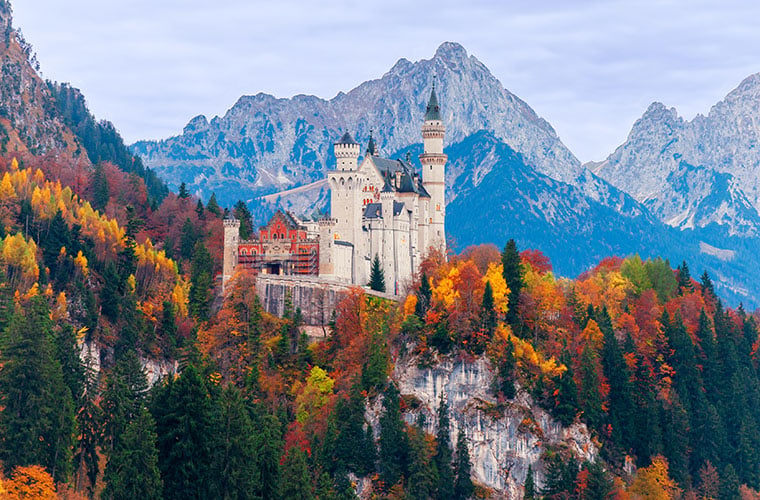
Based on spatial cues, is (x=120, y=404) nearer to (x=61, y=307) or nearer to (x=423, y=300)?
(x=61, y=307)

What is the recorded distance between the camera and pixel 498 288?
106250 mm

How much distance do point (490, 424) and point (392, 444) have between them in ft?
34.3

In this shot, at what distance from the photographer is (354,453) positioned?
99125 millimetres

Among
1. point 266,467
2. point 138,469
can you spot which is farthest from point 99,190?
point 138,469

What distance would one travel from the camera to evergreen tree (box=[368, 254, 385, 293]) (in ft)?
392

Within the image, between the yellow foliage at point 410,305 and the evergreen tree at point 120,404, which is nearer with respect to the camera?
the evergreen tree at point 120,404

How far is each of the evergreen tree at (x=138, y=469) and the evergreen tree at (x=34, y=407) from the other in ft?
37.5

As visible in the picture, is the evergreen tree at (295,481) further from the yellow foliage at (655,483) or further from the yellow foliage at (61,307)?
the yellow foliage at (61,307)

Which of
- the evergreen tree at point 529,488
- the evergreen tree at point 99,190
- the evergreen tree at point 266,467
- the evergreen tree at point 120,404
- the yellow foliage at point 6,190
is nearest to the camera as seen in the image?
the evergreen tree at point 266,467

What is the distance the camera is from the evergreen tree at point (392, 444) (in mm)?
98750

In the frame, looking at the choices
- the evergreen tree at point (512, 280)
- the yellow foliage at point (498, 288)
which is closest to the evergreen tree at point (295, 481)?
the yellow foliage at point (498, 288)

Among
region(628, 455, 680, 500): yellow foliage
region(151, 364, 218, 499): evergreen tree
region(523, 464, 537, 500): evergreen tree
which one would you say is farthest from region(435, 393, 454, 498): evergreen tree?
region(151, 364, 218, 499): evergreen tree

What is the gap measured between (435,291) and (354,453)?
18144 mm

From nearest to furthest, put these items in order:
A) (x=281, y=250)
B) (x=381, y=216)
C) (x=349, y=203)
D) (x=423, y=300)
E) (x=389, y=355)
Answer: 1. (x=389, y=355)
2. (x=423, y=300)
3. (x=281, y=250)
4. (x=349, y=203)
5. (x=381, y=216)
